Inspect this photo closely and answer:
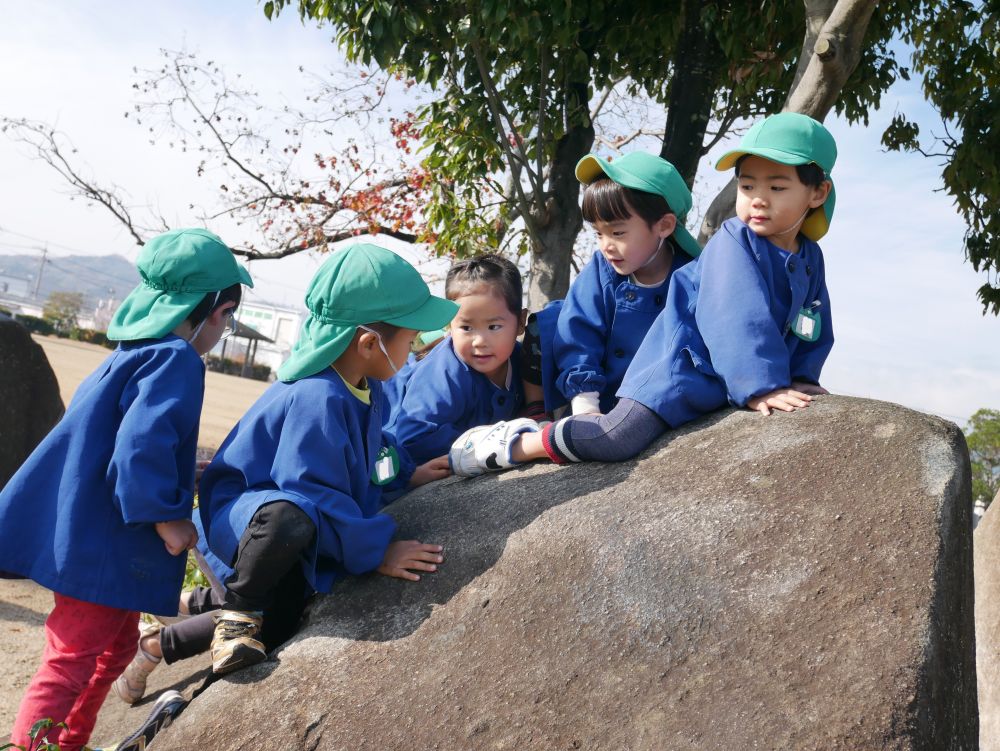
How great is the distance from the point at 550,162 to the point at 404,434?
14.6ft

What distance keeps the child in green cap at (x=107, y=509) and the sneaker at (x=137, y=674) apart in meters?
0.15

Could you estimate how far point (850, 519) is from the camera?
2174mm

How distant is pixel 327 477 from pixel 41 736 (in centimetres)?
116

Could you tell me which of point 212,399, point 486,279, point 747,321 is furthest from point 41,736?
point 212,399

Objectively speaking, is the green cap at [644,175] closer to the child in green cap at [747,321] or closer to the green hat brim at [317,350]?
the child in green cap at [747,321]

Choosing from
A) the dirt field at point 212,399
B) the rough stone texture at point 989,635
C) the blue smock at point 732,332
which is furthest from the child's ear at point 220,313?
the dirt field at point 212,399

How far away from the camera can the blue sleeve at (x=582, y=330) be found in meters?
3.25

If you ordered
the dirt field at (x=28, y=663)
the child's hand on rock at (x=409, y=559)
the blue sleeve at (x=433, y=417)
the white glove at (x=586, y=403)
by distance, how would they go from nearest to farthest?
the child's hand on rock at (x=409, y=559) → the dirt field at (x=28, y=663) → the white glove at (x=586, y=403) → the blue sleeve at (x=433, y=417)

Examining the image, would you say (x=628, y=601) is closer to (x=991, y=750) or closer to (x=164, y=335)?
(x=164, y=335)

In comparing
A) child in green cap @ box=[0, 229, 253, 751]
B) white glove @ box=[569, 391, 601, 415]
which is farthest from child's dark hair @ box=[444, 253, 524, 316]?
child in green cap @ box=[0, 229, 253, 751]

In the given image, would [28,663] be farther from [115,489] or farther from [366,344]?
[366,344]

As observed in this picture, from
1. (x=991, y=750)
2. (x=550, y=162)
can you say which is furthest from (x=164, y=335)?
(x=550, y=162)

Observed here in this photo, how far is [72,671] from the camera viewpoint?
105 inches

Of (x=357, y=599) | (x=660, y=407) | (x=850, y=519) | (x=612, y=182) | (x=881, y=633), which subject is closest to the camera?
(x=881, y=633)
